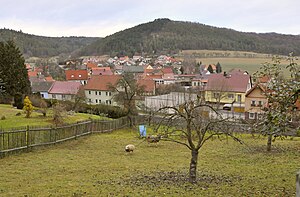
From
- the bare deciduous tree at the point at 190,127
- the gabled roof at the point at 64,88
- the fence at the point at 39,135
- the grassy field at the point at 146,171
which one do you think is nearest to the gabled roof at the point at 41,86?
the gabled roof at the point at 64,88

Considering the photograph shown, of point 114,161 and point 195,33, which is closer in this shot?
point 114,161

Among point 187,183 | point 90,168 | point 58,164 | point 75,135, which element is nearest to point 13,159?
point 58,164

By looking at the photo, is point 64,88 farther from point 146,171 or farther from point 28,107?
point 146,171

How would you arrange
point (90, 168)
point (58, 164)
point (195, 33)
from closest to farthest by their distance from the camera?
point (90, 168)
point (58, 164)
point (195, 33)

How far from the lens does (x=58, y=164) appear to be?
53.9 ft

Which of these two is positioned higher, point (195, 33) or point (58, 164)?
point (195, 33)

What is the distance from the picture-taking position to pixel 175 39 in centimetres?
17162

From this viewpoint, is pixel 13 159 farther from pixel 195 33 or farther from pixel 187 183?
pixel 195 33

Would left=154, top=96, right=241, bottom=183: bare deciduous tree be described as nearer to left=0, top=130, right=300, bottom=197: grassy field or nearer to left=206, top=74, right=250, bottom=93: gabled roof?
left=0, top=130, right=300, bottom=197: grassy field

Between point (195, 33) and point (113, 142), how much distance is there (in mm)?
151622

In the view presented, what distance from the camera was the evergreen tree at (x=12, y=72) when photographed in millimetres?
43406

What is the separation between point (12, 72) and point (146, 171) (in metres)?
34.9

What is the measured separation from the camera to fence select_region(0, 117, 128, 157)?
18.4 metres

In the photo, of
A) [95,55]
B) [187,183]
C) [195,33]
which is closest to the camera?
[187,183]
